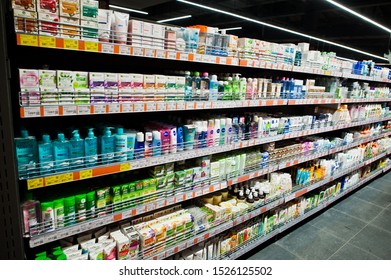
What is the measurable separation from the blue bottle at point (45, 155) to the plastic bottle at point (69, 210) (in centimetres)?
24

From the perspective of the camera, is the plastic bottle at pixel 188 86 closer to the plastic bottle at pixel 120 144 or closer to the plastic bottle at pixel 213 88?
the plastic bottle at pixel 213 88

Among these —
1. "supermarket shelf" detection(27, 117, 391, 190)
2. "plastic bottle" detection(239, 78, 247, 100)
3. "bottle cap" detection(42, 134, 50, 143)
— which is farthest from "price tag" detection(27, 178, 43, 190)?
"plastic bottle" detection(239, 78, 247, 100)

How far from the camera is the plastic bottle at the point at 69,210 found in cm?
152

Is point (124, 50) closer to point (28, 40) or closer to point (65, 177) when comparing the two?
point (28, 40)

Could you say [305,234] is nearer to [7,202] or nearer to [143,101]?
[143,101]

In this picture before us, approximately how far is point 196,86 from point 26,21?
3.66 ft

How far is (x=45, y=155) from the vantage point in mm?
1374

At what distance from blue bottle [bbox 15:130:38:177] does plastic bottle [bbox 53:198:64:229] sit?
10.1 inches

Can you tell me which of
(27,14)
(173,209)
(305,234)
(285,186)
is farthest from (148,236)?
(305,234)

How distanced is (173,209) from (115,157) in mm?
788

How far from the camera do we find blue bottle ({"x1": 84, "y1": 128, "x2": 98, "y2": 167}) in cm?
150

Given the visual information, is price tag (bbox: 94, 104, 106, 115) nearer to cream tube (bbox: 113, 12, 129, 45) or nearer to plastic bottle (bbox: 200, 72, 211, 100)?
cream tube (bbox: 113, 12, 129, 45)

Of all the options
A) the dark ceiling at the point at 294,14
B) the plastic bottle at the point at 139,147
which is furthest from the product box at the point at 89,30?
the dark ceiling at the point at 294,14

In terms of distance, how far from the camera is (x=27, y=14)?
45.9 inches
